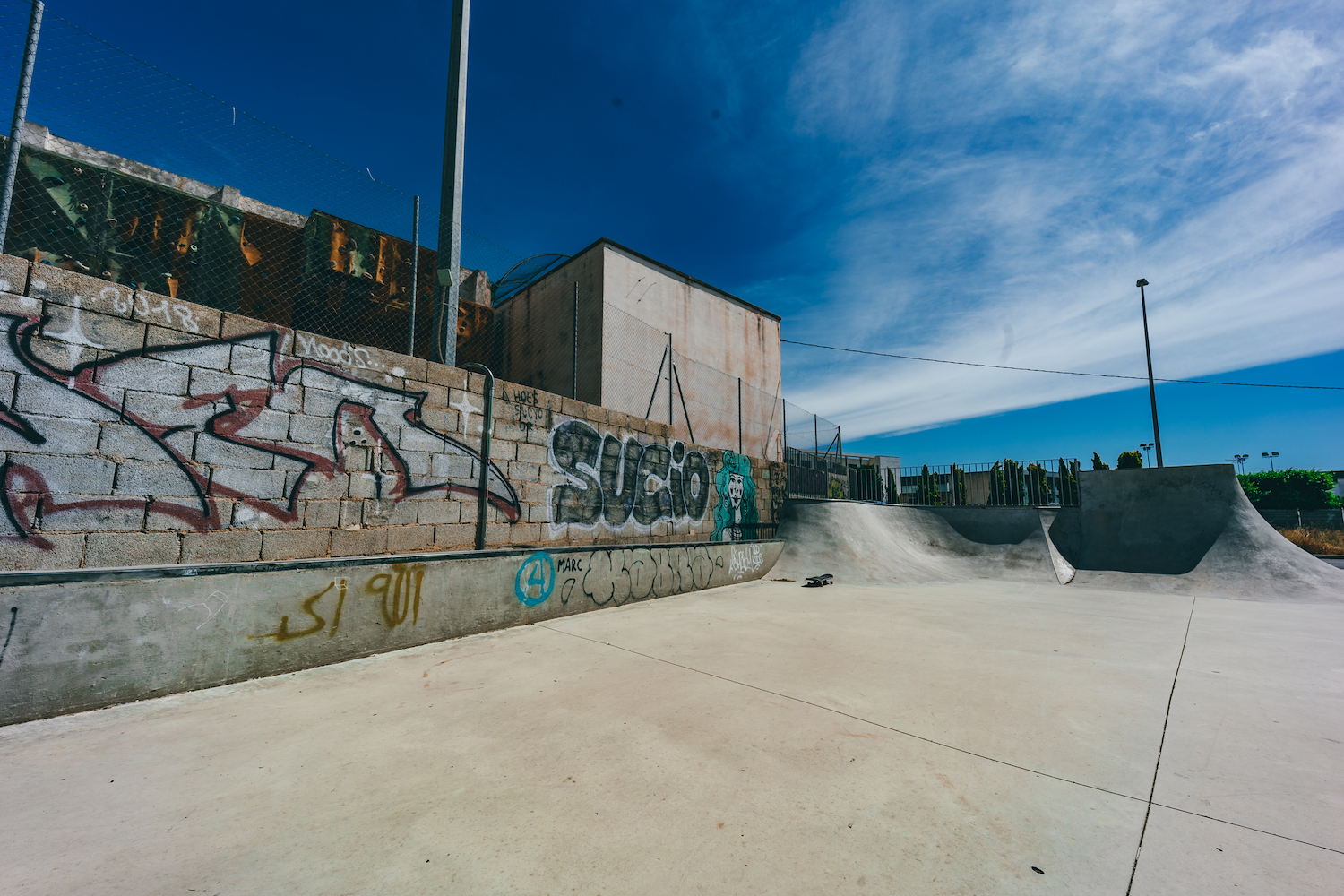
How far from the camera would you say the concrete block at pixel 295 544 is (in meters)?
4.05

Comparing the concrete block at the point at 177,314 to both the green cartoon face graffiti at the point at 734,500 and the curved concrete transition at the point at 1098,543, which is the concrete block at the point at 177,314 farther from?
the curved concrete transition at the point at 1098,543

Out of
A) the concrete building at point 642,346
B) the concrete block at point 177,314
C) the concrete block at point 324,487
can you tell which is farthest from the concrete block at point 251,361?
the concrete building at point 642,346

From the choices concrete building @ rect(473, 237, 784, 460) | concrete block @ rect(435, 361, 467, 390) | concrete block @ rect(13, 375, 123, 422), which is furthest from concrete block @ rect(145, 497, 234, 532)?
concrete building @ rect(473, 237, 784, 460)

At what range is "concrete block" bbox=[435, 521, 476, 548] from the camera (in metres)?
5.18

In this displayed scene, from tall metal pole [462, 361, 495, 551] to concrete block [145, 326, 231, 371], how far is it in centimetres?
203

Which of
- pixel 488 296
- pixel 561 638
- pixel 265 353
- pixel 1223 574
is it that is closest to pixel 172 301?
pixel 265 353

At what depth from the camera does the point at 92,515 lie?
3.34 meters

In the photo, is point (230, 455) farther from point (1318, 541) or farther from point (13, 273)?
point (1318, 541)

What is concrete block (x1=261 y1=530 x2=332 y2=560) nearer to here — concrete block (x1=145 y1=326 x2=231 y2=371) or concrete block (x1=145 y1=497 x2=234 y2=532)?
concrete block (x1=145 y1=497 x2=234 y2=532)

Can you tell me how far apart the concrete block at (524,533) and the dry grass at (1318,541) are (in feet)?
66.3

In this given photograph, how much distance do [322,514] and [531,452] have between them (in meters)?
2.29

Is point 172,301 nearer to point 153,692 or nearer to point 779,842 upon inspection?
point 153,692

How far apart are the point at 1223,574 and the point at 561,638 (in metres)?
11.1

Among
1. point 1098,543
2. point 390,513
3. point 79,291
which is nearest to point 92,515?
point 79,291
